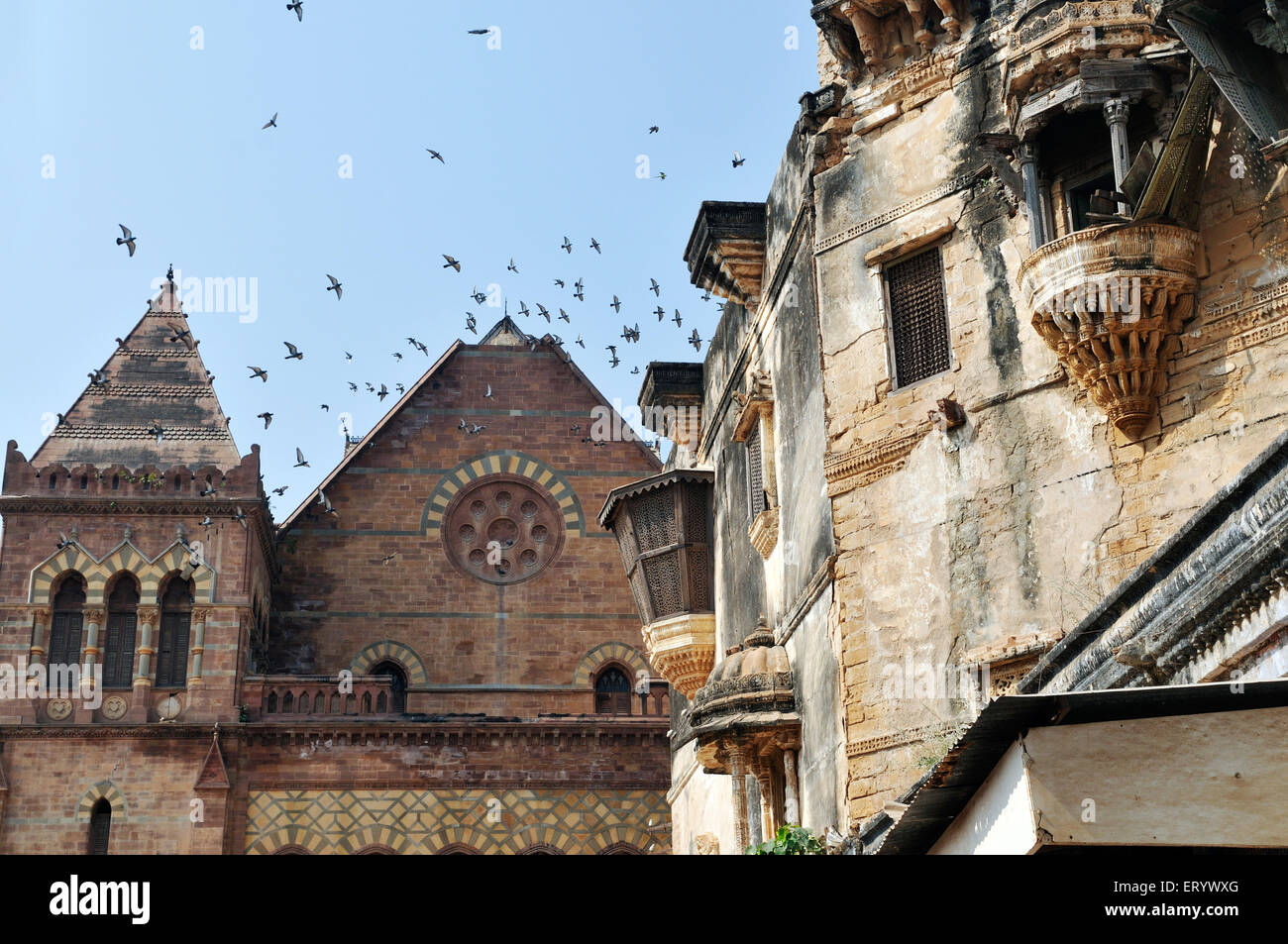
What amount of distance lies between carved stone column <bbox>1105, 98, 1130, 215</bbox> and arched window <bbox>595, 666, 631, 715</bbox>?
58.3 feet

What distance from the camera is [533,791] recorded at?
26.0 m

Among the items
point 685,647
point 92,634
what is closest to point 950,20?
point 685,647

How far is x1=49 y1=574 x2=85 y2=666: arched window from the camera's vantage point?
25641 mm

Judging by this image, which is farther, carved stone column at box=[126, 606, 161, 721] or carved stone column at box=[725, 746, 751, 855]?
carved stone column at box=[126, 606, 161, 721]

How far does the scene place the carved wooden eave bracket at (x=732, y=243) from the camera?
659 inches

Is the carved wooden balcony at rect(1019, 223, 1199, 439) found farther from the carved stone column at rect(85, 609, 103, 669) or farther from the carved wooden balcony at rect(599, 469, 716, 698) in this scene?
the carved stone column at rect(85, 609, 103, 669)

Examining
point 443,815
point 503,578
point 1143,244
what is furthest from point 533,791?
point 1143,244

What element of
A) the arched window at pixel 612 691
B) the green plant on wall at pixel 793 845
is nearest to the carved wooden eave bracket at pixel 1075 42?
the green plant on wall at pixel 793 845

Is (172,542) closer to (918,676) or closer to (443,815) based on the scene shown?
(443,815)

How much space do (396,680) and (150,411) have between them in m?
6.00

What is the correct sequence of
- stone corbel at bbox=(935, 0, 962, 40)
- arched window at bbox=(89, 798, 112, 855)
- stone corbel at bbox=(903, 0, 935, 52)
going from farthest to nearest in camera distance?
arched window at bbox=(89, 798, 112, 855) < stone corbel at bbox=(903, 0, 935, 52) < stone corbel at bbox=(935, 0, 962, 40)

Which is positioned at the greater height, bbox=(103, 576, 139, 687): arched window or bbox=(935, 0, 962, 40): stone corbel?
bbox=(935, 0, 962, 40): stone corbel

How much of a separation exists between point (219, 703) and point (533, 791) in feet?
16.0

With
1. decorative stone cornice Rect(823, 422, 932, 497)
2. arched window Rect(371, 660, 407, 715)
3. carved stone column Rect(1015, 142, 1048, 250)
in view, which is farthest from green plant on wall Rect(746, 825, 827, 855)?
arched window Rect(371, 660, 407, 715)
